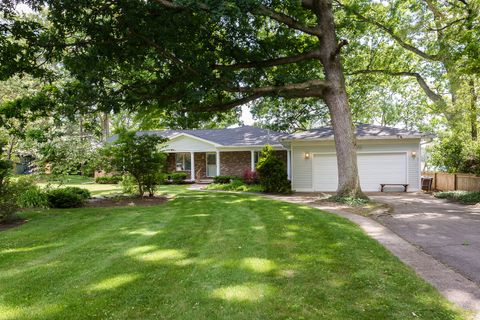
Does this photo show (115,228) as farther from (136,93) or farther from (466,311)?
(466,311)

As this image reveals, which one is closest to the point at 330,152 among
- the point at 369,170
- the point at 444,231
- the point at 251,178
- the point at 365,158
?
the point at 365,158

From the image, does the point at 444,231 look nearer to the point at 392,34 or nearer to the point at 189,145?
the point at 392,34

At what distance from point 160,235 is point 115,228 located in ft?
4.98

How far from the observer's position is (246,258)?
5.30 metres

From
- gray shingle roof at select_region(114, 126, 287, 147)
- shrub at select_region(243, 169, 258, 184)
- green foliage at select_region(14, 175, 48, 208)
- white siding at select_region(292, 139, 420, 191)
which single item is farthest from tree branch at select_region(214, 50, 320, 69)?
gray shingle roof at select_region(114, 126, 287, 147)

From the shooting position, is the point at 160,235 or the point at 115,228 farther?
the point at 115,228

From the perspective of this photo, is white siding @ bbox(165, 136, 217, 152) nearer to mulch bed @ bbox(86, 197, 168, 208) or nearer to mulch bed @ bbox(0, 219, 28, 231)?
mulch bed @ bbox(86, 197, 168, 208)

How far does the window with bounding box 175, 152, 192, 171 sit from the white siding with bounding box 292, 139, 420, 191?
37.6 ft

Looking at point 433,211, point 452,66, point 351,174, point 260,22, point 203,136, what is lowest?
point 433,211

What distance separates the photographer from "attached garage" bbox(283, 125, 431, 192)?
17734mm

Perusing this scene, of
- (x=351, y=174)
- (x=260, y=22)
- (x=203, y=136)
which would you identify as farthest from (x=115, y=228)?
(x=203, y=136)

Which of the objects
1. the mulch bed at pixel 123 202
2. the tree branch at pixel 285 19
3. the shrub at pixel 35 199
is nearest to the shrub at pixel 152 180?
the mulch bed at pixel 123 202

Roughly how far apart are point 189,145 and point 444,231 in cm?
2064

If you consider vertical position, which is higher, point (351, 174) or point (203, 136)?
point (203, 136)
